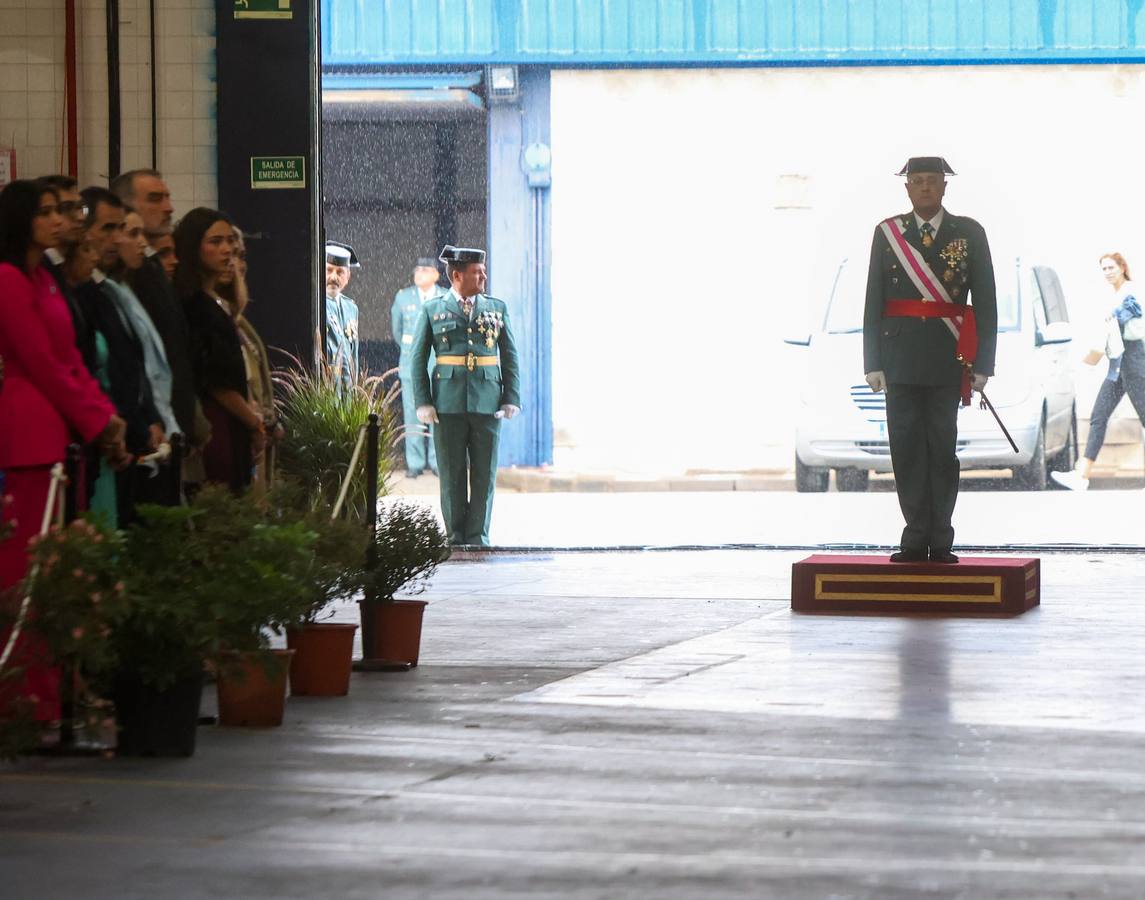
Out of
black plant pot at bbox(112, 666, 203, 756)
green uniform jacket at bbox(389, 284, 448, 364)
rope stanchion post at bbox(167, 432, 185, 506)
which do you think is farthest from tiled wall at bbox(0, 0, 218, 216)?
green uniform jacket at bbox(389, 284, 448, 364)

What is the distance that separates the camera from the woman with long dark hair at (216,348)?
5656mm

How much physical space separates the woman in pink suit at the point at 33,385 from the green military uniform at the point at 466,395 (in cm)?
571

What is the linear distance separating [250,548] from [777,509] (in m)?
8.47

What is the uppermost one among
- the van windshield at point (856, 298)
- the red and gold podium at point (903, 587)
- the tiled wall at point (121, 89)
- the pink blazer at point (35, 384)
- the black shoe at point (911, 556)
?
the tiled wall at point (121, 89)

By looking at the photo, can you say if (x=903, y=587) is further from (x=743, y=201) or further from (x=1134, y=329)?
(x=743, y=201)

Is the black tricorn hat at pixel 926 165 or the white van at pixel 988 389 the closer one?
the black tricorn hat at pixel 926 165

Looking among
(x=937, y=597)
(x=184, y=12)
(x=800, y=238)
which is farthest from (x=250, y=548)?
(x=800, y=238)

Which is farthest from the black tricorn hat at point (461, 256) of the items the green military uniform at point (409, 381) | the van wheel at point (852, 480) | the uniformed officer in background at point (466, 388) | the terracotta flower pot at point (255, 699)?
the terracotta flower pot at point (255, 699)

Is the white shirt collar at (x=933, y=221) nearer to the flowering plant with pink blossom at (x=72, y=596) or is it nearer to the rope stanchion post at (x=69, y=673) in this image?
the rope stanchion post at (x=69, y=673)

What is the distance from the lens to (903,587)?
24.3 feet

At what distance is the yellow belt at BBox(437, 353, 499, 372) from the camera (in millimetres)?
10531

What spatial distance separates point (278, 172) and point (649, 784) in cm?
475

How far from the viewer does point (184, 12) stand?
328 inches

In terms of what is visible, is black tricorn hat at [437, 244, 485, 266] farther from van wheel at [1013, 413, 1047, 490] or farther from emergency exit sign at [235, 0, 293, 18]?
van wheel at [1013, 413, 1047, 490]
